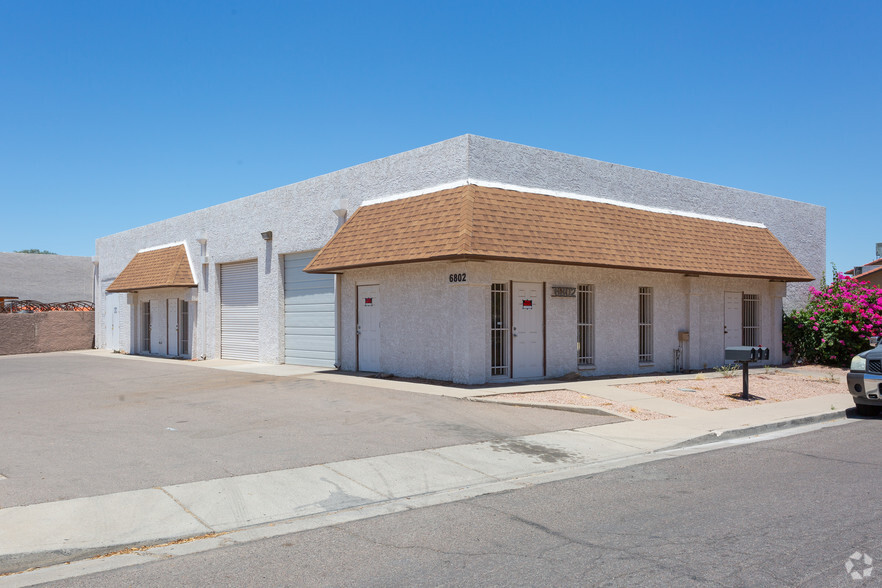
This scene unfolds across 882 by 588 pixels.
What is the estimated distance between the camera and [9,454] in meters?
8.76

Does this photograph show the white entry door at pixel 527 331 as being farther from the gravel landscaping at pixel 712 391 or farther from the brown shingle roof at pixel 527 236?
the gravel landscaping at pixel 712 391

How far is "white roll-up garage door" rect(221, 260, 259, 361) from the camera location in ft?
79.2

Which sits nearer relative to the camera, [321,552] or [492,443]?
[321,552]

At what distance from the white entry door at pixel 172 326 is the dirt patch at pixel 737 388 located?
A: 19747 mm

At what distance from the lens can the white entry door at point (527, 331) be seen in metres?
16.4

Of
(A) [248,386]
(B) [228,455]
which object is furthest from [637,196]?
(B) [228,455]

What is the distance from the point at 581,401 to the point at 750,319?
1150 centimetres

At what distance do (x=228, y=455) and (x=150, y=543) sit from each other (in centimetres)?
302

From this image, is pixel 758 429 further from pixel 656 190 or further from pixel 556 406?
pixel 656 190

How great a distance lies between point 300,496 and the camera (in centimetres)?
724

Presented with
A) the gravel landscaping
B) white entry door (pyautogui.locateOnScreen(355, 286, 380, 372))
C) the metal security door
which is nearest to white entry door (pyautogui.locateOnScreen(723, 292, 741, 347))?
the gravel landscaping

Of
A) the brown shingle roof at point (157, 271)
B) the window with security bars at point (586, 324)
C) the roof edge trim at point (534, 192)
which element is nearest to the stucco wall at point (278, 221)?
the roof edge trim at point (534, 192)

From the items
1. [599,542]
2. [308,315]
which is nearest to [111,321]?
[308,315]

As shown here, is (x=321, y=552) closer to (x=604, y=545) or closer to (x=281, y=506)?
(x=281, y=506)
